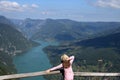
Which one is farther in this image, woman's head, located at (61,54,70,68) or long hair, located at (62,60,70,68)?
long hair, located at (62,60,70,68)

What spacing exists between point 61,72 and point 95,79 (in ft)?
3.05

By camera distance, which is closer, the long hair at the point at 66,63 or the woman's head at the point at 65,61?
the woman's head at the point at 65,61

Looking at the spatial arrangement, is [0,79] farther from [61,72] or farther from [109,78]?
[109,78]

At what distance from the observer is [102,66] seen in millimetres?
→ 8969

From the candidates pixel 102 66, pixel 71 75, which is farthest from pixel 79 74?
pixel 102 66

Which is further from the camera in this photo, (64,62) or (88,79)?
(88,79)

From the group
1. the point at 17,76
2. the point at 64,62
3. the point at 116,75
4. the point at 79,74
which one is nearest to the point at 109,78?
the point at 116,75

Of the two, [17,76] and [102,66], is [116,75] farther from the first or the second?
[17,76]

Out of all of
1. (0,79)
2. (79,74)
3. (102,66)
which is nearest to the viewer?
(0,79)

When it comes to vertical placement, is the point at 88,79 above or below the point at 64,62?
below

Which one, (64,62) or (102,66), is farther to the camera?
(102,66)

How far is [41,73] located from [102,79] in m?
1.58

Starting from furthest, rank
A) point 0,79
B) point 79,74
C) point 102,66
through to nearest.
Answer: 1. point 102,66
2. point 79,74
3. point 0,79

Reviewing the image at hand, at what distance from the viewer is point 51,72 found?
24.8 feet
